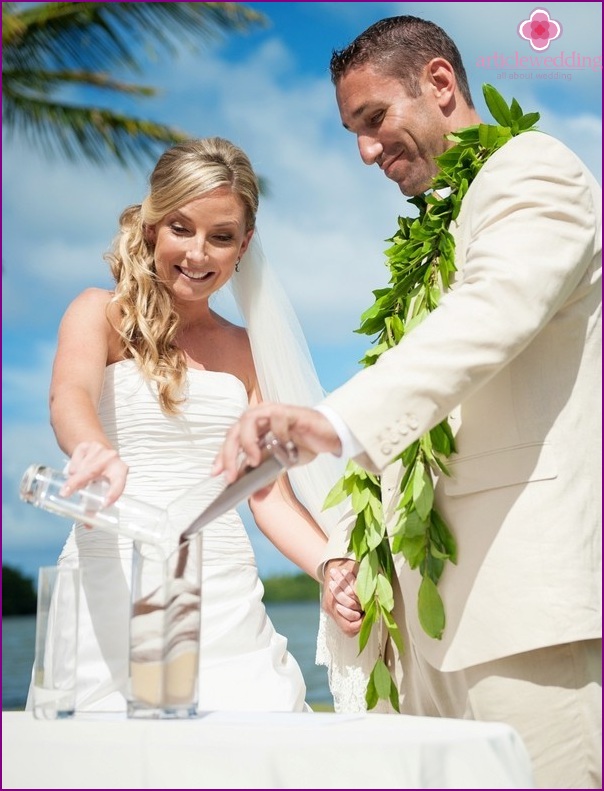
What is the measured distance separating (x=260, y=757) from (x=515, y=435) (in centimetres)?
110

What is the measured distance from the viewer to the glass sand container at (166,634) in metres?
2.07

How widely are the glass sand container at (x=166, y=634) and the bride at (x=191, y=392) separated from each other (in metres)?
0.92

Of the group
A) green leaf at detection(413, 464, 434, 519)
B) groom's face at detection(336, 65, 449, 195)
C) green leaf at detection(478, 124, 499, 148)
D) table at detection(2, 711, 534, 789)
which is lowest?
table at detection(2, 711, 534, 789)

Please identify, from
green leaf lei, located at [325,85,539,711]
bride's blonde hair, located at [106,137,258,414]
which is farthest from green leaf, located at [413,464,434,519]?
bride's blonde hair, located at [106,137,258,414]

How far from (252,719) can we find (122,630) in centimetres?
115

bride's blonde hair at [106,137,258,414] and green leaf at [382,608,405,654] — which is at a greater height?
bride's blonde hair at [106,137,258,414]

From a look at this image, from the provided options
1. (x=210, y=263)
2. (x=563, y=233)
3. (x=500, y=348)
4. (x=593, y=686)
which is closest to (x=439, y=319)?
(x=500, y=348)

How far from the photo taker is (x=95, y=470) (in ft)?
7.68

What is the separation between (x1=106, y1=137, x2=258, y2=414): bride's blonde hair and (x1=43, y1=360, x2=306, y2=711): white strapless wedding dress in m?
0.06

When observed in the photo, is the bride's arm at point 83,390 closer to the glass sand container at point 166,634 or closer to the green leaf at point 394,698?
the glass sand container at point 166,634

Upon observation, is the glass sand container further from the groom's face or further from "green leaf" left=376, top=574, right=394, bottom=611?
the groom's face

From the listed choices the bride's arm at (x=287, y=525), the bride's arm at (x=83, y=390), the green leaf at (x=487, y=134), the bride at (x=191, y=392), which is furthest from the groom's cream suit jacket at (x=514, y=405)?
the bride's arm at (x=287, y=525)

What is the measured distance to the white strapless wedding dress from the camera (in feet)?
10.3

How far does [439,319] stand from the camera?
7.80 feet
